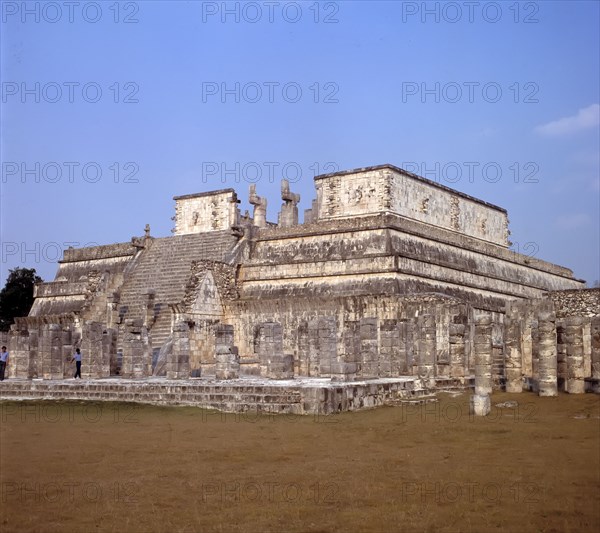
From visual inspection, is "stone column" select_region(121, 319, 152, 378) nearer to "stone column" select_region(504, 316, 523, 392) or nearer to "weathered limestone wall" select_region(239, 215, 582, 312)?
"weathered limestone wall" select_region(239, 215, 582, 312)

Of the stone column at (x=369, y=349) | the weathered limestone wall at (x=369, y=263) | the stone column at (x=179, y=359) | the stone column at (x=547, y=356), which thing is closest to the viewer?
the stone column at (x=547, y=356)

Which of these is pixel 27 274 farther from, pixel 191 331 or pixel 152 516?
pixel 152 516

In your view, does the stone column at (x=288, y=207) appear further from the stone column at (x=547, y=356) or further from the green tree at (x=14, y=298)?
the stone column at (x=547, y=356)

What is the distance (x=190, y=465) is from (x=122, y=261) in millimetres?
25678

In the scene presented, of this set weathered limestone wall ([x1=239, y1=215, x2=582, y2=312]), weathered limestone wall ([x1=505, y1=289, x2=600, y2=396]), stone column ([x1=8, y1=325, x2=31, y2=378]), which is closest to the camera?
weathered limestone wall ([x1=505, y1=289, x2=600, y2=396])

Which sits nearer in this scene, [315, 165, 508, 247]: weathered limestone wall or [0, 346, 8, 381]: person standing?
[0, 346, 8, 381]: person standing

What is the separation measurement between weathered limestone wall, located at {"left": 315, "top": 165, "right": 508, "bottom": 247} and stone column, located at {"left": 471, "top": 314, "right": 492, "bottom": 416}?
14.0 m

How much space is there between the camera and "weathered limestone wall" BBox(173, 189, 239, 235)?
34.9m

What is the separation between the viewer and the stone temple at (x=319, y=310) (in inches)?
711

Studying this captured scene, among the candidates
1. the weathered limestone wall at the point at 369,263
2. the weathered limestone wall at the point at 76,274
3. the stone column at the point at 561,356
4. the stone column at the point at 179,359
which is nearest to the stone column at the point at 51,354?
the stone column at the point at 179,359

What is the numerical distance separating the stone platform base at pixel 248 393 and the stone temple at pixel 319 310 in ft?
0.13

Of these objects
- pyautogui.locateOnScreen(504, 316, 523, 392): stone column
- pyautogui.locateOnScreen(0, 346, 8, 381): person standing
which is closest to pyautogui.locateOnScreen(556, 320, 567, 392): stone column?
pyautogui.locateOnScreen(504, 316, 523, 392): stone column

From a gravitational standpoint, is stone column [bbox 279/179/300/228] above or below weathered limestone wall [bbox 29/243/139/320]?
above

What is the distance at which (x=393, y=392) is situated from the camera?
18.4 metres
